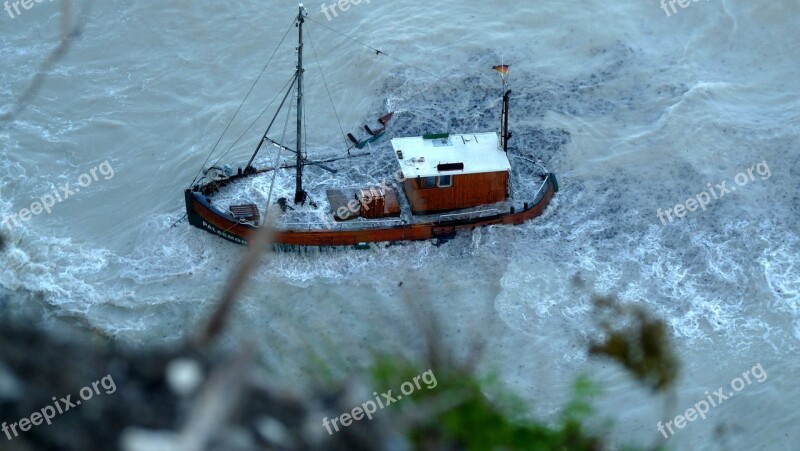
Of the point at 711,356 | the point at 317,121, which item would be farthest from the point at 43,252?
the point at 711,356

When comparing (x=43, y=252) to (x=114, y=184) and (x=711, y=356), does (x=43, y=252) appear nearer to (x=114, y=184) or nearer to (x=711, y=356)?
(x=114, y=184)

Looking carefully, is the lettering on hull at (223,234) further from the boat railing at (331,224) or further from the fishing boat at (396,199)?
the boat railing at (331,224)

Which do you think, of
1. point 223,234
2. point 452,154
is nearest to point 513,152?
point 452,154

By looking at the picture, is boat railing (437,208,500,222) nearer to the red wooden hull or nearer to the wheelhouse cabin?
the red wooden hull

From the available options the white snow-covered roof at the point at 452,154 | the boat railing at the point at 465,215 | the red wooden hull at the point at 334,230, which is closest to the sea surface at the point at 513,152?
the red wooden hull at the point at 334,230

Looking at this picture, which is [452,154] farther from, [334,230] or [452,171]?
[334,230]
